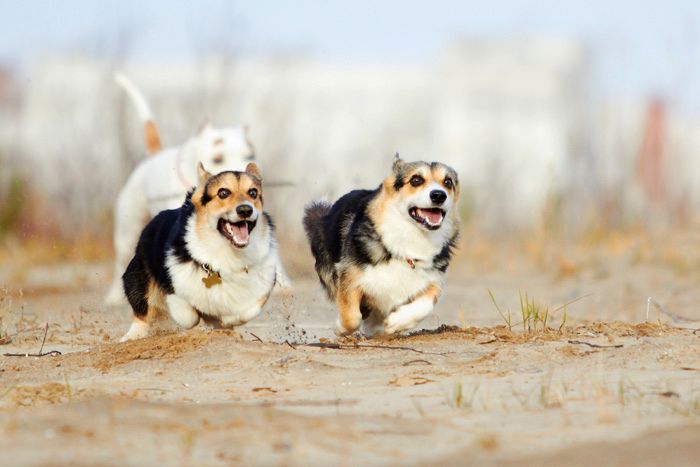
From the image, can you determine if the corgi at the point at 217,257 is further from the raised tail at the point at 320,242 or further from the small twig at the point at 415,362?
the small twig at the point at 415,362

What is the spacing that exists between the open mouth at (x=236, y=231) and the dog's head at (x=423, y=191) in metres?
0.81

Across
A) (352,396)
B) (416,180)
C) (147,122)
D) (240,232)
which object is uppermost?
(147,122)

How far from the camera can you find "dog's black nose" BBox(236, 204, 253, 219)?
5965 mm

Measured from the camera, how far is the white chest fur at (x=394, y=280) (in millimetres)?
6215

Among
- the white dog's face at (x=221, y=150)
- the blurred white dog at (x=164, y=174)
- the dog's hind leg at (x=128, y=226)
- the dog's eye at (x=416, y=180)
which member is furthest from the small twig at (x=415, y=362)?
the dog's hind leg at (x=128, y=226)

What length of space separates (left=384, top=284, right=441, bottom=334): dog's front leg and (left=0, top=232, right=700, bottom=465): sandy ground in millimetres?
82

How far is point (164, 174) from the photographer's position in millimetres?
8977

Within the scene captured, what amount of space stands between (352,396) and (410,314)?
162cm

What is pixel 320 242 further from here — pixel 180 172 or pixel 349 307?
pixel 180 172

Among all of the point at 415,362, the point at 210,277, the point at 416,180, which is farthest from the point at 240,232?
the point at 415,362

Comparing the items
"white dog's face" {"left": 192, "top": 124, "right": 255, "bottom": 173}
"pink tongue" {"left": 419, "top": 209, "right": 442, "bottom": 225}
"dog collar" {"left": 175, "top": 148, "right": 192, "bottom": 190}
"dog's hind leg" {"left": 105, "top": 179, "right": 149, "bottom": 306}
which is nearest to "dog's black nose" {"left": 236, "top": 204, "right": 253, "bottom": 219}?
"pink tongue" {"left": 419, "top": 209, "right": 442, "bottom": 225}

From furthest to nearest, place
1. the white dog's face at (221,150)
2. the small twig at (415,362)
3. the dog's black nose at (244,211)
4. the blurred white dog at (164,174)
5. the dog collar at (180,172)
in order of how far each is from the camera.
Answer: the white dog's face at (221,150) < the blurred white dog at (164,174) < the dog collar at (180,172) < the dog's black nose at (244,211) < the small twig at (415,362)

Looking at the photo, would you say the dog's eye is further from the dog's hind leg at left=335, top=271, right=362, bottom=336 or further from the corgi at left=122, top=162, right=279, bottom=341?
the corgi at left=122, top=162, right=279, bottom=341

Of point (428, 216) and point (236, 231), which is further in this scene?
point (428, 216)
